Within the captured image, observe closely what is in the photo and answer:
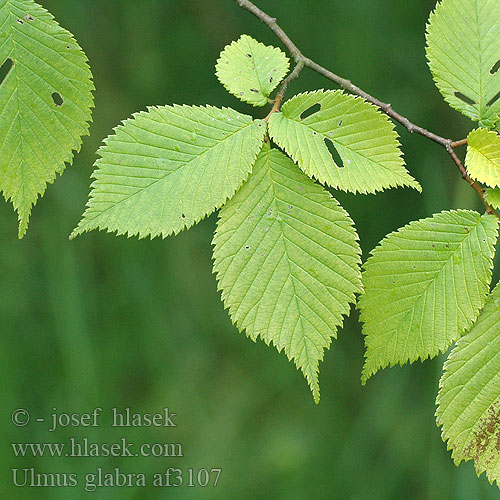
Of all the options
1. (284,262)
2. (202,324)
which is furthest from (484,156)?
(202,324)

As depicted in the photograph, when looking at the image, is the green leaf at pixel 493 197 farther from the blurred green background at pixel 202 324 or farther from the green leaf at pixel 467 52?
the blurred green background at pixel 202 324

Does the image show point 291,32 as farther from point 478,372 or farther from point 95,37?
point 478,372

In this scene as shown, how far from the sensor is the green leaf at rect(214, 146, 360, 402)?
2.83ft

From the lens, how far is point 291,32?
7.04 ft

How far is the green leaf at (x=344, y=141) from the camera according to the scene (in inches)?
34.4

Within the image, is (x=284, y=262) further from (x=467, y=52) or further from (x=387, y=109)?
(x=467, y=52)

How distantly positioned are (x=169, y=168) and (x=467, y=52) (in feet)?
1.75

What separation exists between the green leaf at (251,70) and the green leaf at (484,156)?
312mm

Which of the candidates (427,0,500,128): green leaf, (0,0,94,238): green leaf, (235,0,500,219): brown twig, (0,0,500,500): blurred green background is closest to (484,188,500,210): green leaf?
(235,0,500,219): brown twig

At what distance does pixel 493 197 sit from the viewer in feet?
3.04

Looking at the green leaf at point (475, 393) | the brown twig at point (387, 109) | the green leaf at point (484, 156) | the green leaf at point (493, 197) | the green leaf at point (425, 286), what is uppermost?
the brown twig at point (387, 109)

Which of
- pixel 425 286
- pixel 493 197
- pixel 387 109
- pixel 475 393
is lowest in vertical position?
pixel 475 393

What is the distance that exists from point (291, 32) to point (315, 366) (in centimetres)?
160

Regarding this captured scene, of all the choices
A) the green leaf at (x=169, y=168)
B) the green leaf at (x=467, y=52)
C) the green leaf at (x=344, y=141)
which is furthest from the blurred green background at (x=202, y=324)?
the green leaf at (x=169, y=168)
